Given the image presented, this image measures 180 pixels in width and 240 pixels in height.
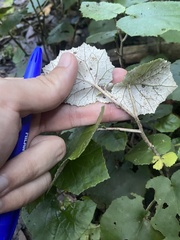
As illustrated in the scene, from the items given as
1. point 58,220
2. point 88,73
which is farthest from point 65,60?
point 58,220

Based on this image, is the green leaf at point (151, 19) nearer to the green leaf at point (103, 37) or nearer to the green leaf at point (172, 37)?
the green leaf at point (172, 37)

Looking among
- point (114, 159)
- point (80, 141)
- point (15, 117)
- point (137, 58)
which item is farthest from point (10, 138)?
point (137, 58)

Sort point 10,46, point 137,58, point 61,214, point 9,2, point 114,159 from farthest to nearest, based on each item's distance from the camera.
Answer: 1. point 10,46
2. point 9,2
3. point 137,58
4. point 114,159
5. point 61,214

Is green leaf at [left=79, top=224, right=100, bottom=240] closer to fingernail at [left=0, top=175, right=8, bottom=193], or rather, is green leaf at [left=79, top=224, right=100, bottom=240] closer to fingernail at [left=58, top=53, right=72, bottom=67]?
fingernail at [left=0, top=175, right=8, bottom=193]

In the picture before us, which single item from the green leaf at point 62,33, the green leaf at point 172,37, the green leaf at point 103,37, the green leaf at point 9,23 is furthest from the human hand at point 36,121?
the green leaf at point 62,33

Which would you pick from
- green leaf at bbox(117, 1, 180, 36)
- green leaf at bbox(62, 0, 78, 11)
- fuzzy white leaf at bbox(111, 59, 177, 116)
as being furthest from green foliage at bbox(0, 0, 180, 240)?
green leaf at bbox(62, 0, 78, 11)

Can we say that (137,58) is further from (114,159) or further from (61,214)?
(61,214)

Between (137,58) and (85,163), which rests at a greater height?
(85,163)
